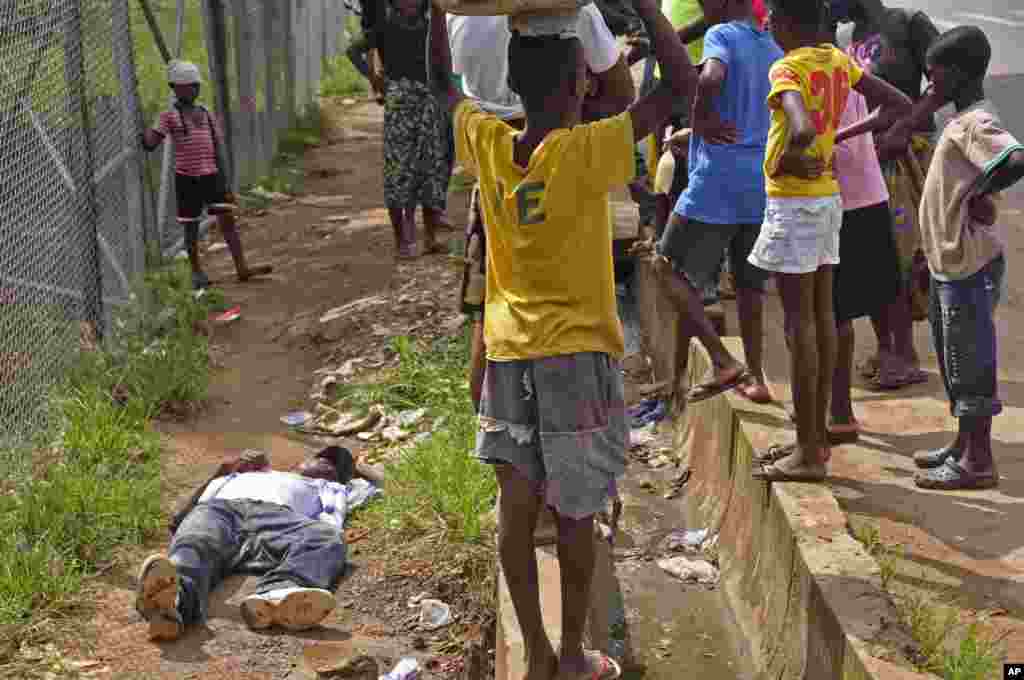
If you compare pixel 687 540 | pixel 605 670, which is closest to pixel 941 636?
pixel 605 670

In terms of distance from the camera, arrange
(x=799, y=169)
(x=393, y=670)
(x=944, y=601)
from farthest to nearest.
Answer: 1. (x=393, y=670)
2. (x=799, y=169)
3. (x=944, y=601)

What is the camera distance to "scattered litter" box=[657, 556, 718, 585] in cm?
502

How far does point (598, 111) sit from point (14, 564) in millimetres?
2532

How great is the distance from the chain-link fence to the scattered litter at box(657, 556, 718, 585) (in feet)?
8.93

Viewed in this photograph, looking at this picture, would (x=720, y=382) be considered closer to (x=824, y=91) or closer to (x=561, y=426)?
(x=824, y=91)

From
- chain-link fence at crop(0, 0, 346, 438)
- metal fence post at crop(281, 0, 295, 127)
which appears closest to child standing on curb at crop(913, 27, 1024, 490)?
chain-link fence at crop(0, 0, 346, 438)

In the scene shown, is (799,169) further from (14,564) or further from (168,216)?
(168,216)

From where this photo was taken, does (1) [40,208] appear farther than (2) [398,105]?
No

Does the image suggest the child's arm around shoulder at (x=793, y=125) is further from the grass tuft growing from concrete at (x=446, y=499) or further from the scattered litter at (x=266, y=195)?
the scattered litter at (x=266, y=195)

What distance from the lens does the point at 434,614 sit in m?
4.97

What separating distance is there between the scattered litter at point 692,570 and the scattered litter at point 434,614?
2.66 ft

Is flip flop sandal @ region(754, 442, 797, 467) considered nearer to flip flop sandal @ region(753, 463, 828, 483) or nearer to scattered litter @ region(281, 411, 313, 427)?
flip flop sandal @ region(753, 463, 828, 483)

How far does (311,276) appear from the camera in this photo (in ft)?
30.5

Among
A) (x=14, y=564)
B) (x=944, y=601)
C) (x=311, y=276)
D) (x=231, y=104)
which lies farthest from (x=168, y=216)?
(x=944, y=601)
